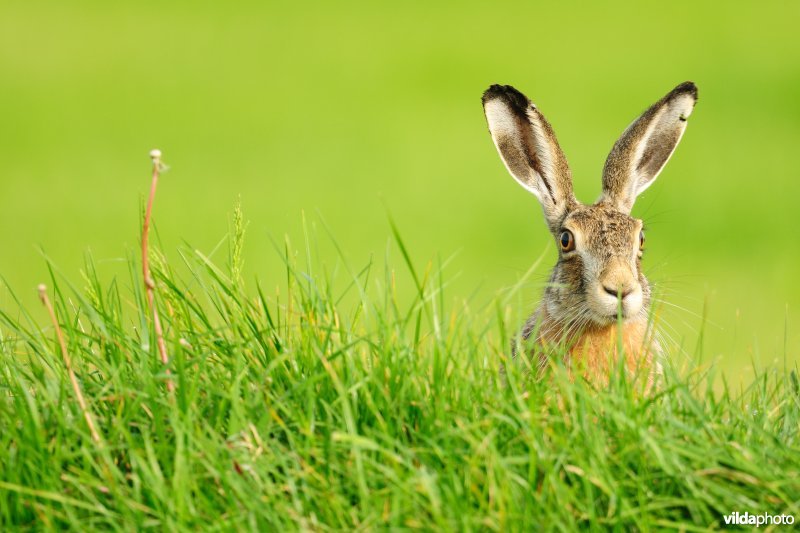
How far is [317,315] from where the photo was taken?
14.1 ft

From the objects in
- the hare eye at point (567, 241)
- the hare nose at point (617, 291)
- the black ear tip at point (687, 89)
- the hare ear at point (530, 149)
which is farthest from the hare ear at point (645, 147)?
the hare nose at point (617, 291)

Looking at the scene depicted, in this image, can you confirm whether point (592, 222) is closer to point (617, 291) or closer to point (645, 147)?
point (617, 291)

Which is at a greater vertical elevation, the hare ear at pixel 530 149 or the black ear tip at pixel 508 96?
the black ear tip at pixel 508 96

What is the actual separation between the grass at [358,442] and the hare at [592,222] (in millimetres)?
1353

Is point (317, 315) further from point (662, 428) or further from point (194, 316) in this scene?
point (662, 428)

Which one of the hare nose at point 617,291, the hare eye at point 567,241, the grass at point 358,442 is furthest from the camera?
the hare eye at point 567,241

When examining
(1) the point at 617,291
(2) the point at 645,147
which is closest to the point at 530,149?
(2) the point at 645,147

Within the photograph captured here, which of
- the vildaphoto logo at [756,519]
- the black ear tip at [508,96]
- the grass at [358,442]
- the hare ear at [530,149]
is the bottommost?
the vildaphoto logo at [756,519]

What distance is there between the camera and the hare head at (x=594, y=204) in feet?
18.4

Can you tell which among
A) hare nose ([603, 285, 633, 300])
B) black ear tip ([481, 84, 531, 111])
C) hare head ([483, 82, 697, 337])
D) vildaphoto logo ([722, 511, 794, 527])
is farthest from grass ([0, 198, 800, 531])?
black ear tip ([481, 84, 531, 111])

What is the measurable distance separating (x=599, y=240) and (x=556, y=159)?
70cm

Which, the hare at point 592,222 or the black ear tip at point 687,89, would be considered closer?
the hare at point 592,222

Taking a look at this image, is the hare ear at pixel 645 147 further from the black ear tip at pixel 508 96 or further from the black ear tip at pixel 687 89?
the black ear tip at pixel 508 96

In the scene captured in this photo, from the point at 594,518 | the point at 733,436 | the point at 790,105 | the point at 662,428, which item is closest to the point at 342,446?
the point at 594,518
